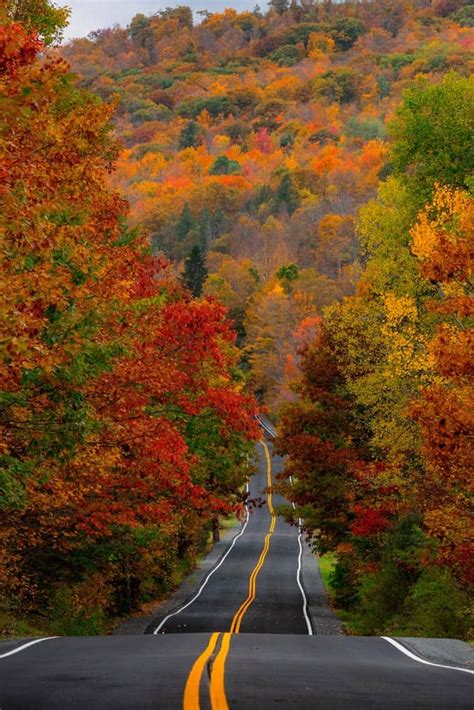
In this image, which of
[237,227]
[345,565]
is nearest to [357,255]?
[237,227]

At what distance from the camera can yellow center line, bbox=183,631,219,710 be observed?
34.4ft

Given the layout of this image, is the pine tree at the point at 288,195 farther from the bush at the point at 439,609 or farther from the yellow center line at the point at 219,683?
the yellow center line at the point at 219,683

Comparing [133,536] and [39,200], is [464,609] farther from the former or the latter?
[39,200]

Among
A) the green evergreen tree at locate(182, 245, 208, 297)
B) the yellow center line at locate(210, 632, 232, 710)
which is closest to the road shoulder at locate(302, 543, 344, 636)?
the yellow center line at locate(210, 632, 232, 710)

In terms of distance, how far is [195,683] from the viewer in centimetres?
1188

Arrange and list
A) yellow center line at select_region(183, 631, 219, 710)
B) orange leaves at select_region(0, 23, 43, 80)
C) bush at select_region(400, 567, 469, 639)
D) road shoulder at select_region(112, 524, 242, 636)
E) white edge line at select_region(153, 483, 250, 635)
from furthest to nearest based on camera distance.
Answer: white edge line at select_region(153, 483, 250, 635), road shoulder at select_region(112, 524, 242, 636), bush at select_region(400, 567, 469, 639), orange leaves at select_region(0, 23, 43, 80), yellow center line at select_region(183, 631, 219, 710)

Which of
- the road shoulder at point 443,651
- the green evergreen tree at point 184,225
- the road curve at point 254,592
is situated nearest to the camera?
the road shoulder at point 443,651

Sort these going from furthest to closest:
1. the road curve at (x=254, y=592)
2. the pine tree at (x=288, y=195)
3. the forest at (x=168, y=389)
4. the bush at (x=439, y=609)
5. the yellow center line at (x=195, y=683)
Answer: the pine tree at (x=288, y=195)
the road curve at (x=254, y=592)
the bush at (x=439, y=609)
the forest at (x=168, y=389)
the yellow center line at (x=195, y=683)

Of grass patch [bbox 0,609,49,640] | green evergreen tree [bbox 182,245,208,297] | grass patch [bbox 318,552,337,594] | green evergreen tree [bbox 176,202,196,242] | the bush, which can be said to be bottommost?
grass patch [bbox 0,609,49,640]

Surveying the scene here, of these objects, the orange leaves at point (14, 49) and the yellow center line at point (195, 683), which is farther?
the orange leaves at point (14, 49)

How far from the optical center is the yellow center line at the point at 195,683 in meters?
10.5

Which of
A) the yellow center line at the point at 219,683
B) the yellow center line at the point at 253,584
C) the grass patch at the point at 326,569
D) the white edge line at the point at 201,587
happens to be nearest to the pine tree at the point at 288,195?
the yellow center line at the point at 253,584

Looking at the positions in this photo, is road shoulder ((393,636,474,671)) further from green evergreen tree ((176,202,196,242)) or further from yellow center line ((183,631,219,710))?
green evergreen tree ((176,202,196,242))

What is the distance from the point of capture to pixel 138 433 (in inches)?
838
